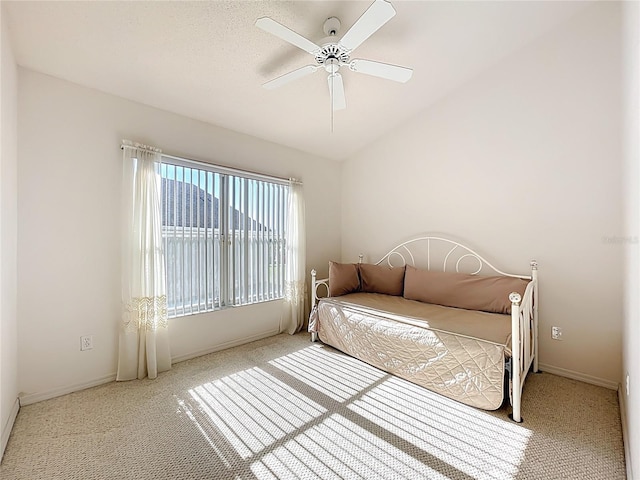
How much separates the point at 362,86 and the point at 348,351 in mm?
2681

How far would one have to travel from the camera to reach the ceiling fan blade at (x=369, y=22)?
150 centimetres

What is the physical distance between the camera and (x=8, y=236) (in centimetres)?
185

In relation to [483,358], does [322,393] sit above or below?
below

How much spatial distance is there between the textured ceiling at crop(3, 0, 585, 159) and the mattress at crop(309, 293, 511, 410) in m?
2.20

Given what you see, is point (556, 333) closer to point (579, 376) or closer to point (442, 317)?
point (579, 376)

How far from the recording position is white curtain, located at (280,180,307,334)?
12.1 feet

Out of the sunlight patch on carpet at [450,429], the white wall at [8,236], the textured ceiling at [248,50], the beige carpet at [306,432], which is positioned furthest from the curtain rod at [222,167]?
the sunlight patch on carpet at [450,429]

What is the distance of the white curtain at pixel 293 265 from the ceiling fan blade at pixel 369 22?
2050mm

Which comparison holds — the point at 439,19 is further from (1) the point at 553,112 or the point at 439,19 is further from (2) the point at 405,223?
(2) the point at 405,223

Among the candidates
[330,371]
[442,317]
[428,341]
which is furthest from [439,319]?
[330,371]

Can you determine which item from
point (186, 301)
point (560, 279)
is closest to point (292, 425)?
point (186, 301)

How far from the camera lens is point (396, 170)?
3855 mm

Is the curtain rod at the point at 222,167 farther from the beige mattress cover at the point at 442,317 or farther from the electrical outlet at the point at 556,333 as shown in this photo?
the electrical outlet at the point at 556,333

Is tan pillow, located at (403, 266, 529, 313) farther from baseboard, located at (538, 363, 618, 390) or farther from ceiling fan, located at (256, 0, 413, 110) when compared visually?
ceiling fan, located at (256, 0, 413, 110)
